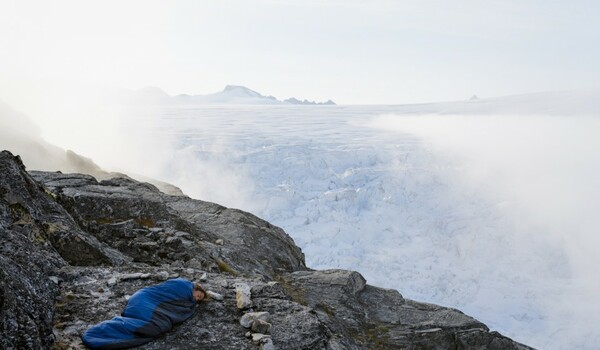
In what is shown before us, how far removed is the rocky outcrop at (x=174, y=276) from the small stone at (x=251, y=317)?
0.05ft

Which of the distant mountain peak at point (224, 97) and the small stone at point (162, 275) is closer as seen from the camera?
the small stone at point (162, 275)

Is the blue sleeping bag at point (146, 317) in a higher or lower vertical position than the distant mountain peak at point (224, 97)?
lower

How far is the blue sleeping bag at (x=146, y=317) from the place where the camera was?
271 inches

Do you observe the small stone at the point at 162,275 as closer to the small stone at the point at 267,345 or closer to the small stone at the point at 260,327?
the small stone at the point at 260,327

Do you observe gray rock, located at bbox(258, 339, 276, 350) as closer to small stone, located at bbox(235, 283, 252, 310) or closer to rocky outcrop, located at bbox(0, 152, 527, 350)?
rocky outcrop, located at bbox(0, 152, 527, 350)

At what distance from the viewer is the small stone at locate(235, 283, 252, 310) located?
8398 millimetres

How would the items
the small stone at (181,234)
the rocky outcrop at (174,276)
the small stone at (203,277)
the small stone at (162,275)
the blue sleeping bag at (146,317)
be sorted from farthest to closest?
the small stone at (181,234), the small stone at (203,277), the small stone at (162,275), the rocky outcrop at (174,276), the blue sleeping bag at (146,317)

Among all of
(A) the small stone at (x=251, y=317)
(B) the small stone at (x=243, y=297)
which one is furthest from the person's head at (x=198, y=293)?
(A) the small stone at (x=251, y=317)

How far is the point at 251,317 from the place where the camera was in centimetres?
804

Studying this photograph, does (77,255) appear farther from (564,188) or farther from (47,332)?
(564,188)

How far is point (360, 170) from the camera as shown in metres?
50.4

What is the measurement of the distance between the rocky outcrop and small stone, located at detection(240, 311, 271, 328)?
0.05 ft

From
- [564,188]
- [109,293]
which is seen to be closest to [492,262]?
[564,188]

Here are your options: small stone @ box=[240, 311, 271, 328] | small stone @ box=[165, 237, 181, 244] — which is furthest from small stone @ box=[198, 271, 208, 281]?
small stone @ box=[165, 237, 181, 244]
